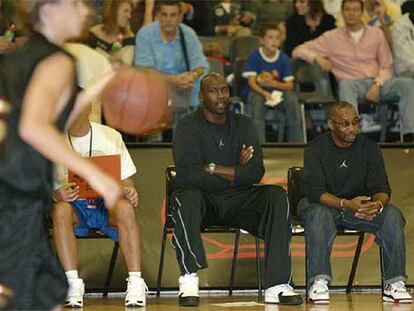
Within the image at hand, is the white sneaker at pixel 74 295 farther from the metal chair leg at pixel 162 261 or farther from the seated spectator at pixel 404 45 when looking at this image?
the seated spectator at pixel 404 45

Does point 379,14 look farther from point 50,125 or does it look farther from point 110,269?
point 50,125

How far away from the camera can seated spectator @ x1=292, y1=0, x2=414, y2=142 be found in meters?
11.8

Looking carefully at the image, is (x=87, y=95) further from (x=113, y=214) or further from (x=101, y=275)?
(x=101, y=275)

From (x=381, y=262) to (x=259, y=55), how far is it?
3504 millimetres

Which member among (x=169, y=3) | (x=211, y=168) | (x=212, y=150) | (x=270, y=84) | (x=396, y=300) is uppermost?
(x=169, y=3)

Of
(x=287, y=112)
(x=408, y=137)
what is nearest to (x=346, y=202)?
(x=408, y=137)

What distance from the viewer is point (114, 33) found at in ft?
38.2

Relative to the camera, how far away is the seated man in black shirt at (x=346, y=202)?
29.1 ft

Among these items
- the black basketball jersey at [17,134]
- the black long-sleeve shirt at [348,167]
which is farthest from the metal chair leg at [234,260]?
the black basketball jersey at [17,134]

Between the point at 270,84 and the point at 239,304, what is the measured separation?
3.75m

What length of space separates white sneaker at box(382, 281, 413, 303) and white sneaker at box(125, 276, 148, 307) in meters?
2.12

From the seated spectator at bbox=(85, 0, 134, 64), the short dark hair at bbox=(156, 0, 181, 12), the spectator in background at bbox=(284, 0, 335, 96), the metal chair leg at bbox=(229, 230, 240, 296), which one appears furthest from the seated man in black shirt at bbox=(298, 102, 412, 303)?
the spectator in background at bbox=(284, 0, 335, 96)

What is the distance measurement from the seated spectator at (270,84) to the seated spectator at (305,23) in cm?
74

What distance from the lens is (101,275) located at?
9547mm
